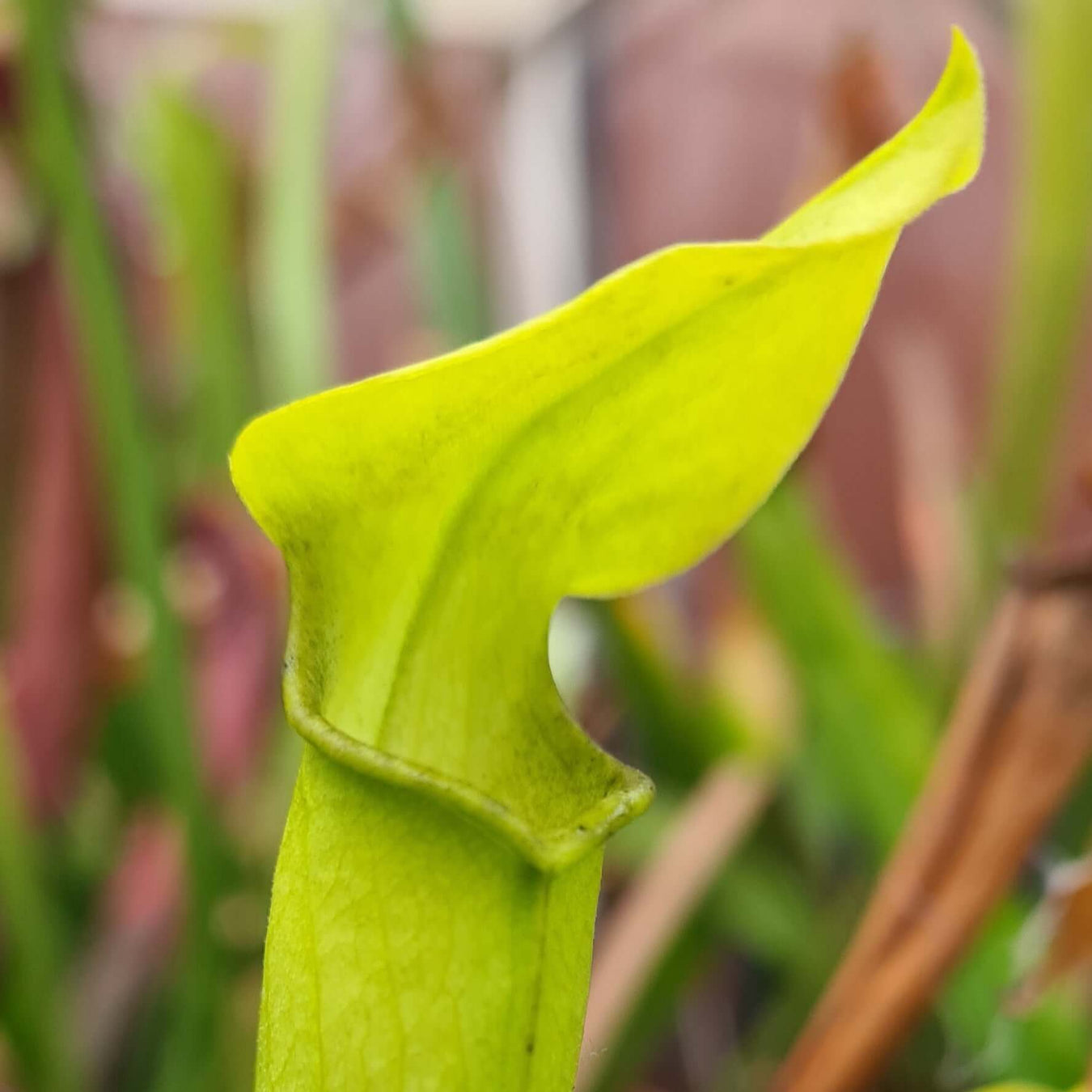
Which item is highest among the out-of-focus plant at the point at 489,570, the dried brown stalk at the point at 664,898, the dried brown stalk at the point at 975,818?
the out-of-focus plant at the point at 489,570

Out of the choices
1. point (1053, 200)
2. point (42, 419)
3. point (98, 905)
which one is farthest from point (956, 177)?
point (98, 905)

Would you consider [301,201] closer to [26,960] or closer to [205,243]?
[205,243]

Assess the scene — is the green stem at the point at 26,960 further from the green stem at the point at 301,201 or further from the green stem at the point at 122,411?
the green stem at the point at 301,201

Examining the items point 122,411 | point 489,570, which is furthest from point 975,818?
point 122,411

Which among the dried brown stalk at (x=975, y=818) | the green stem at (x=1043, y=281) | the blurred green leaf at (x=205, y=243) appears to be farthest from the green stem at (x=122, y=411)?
the green stem at (x=1043, y=281)

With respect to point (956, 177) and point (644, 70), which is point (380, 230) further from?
point (956, 177)
